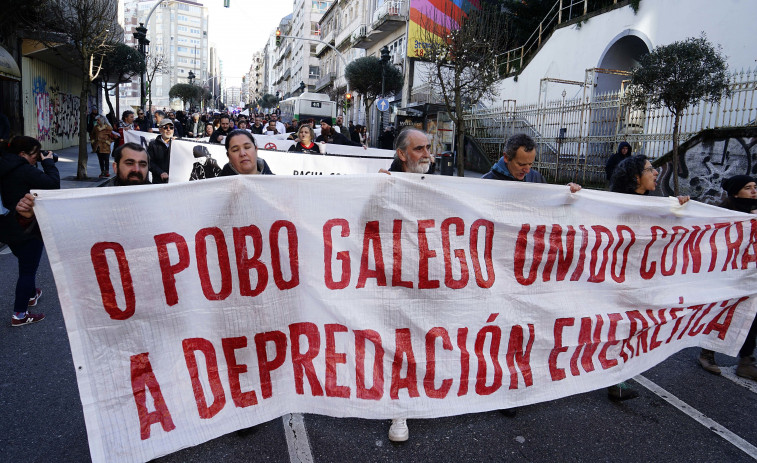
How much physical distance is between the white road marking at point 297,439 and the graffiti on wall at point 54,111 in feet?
66.1

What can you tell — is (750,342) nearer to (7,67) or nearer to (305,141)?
(305,141)

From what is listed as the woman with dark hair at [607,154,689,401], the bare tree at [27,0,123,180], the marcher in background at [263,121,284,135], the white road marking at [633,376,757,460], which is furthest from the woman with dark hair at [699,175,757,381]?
the bare tree at [27,0,123,180]

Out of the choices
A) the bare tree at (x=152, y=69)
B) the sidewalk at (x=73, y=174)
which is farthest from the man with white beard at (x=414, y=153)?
the bare tree at (x=152, y=69)

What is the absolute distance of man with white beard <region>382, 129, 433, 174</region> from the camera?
374 centimetres

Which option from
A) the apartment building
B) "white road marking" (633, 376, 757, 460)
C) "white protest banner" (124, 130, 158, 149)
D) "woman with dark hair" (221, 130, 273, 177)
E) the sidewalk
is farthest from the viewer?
the apartment building

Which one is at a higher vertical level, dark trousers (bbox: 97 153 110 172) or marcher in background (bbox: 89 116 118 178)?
marcher in background (bbox: 89 116 118 178)

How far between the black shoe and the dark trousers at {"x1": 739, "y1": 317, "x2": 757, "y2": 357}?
1.25 m

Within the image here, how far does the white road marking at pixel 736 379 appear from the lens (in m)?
3.98

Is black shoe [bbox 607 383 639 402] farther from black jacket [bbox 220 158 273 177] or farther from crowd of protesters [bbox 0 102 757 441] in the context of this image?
black jacket [bbox 220 158 273 177]

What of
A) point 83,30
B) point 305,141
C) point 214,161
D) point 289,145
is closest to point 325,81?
point 83,30

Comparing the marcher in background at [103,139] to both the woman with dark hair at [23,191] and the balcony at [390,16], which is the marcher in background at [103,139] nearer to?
the woman with dark hair at [23,191]

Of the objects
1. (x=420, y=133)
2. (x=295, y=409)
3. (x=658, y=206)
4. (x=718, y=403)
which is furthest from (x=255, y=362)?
(x=718, y=403)

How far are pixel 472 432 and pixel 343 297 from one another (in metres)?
1.17

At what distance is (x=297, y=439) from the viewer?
3.06 m
